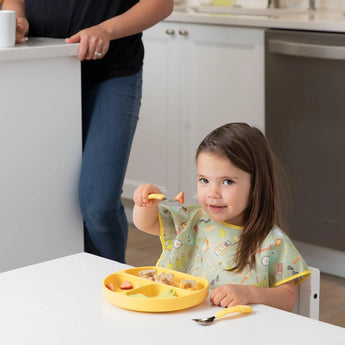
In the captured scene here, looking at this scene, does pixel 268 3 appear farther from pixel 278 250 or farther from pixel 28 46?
pixel 278 250

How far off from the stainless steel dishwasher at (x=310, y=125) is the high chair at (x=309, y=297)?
1311 millimetres

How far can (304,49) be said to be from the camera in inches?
105

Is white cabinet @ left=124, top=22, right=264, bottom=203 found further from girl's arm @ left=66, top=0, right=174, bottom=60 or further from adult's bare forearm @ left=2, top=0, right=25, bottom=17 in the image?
adult's bare forearm @ left=2, top=0, right=25, bottom=17

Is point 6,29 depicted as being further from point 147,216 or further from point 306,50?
point 306,50

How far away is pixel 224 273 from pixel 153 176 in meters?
1.97

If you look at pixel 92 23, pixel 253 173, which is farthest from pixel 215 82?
pixel 253 173

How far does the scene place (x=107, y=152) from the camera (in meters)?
2.12

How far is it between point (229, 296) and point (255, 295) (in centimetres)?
9

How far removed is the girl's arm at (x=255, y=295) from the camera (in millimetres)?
1151

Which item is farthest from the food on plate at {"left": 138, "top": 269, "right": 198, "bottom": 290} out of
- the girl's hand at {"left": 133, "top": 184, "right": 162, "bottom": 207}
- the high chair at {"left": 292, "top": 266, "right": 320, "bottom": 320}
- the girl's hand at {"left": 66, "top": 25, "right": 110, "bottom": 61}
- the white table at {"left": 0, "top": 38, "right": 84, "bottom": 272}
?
the girl's hand at {"left": 66, "top": 25, "right": 110, "bottom": 61}

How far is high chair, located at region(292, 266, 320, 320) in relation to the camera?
140 cm

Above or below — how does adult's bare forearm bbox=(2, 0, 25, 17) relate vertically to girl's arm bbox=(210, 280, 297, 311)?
above

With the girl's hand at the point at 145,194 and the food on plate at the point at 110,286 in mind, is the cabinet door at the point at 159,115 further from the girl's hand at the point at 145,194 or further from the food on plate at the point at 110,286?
the food on plate at the point at 110,286

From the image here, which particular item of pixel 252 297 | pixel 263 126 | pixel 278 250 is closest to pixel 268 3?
pixel 263 126
